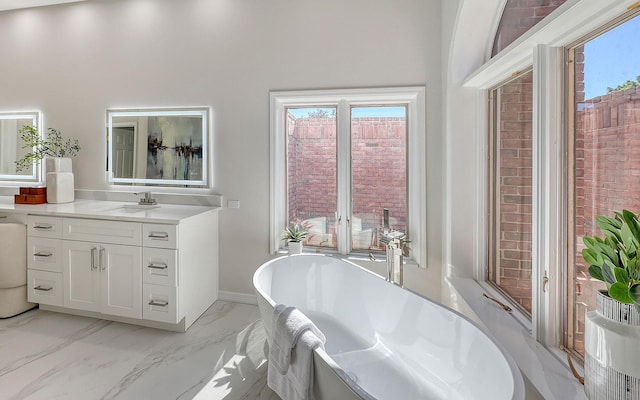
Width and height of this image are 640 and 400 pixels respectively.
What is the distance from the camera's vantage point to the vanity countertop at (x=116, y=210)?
261 cm

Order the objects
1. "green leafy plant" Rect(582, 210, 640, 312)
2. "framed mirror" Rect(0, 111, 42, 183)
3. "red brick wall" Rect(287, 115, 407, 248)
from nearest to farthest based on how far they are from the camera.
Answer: "green leafy plant" Rect(582, 210, 640, 312) → "red brick wall" Rect(287, 115, 407, 248) → "framed mirror" Rect(0, 111, 42, 183)

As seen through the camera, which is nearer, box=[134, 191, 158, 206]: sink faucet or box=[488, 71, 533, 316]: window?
box=[488, 71, 533, 316]: window

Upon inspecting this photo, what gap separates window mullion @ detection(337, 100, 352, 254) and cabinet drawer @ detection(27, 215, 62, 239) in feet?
7.74

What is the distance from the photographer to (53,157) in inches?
131

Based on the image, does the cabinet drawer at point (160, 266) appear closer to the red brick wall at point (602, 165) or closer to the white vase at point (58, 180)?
the white vase at point (58, 180)

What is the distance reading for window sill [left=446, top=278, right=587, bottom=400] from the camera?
1148 millimetres

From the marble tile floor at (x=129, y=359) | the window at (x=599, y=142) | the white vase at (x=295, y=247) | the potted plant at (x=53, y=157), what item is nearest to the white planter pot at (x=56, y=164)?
the potted plant at (x=53, y=157)

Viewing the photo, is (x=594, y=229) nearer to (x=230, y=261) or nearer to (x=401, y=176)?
(x=401, y=176)

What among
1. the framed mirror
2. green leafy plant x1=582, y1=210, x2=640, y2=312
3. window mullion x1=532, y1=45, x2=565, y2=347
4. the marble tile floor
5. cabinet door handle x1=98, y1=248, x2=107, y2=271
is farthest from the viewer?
the framed mirror

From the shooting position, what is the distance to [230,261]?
124 inches

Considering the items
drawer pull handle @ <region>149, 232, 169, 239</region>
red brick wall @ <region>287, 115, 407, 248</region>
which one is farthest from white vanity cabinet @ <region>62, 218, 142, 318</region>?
red brick wall @ <region>287, 115, 407, 248</region>

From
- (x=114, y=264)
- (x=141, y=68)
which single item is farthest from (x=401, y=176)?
(x=141, y=68)

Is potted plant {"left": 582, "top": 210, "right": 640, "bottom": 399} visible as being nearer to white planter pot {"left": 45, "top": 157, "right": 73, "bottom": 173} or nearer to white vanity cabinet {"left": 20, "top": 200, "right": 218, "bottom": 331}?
white vanity cabinet {"left": 20, "top": 200, "right": 218, "bottom": 331}

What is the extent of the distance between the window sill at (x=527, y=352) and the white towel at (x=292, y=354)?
2.67 feet
